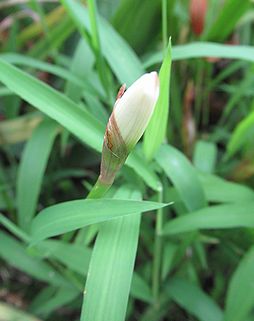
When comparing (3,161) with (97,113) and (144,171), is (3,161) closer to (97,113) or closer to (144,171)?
(97,113)

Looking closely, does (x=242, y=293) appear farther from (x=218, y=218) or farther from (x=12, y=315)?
(x=12, y=315)

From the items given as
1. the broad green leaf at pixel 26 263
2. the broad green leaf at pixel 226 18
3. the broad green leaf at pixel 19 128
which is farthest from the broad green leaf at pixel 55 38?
the broad green leaf at pixel 26 263

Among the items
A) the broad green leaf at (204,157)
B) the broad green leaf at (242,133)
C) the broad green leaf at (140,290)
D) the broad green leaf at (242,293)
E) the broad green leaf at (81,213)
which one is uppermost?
the broad green leaf at (81,213)

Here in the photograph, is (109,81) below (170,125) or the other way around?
the other way around

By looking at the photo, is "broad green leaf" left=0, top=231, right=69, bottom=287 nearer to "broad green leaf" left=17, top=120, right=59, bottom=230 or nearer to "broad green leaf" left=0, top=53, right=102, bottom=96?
"broad green leaf" left=17, top=120, right=59, bottom=230

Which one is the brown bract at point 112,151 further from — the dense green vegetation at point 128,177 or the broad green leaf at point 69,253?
the broad green leaf at point 69,253

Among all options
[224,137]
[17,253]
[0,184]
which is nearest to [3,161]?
[0,184]

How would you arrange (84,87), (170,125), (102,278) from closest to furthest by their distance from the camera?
(102,278)
(84,87)
(170,125)
